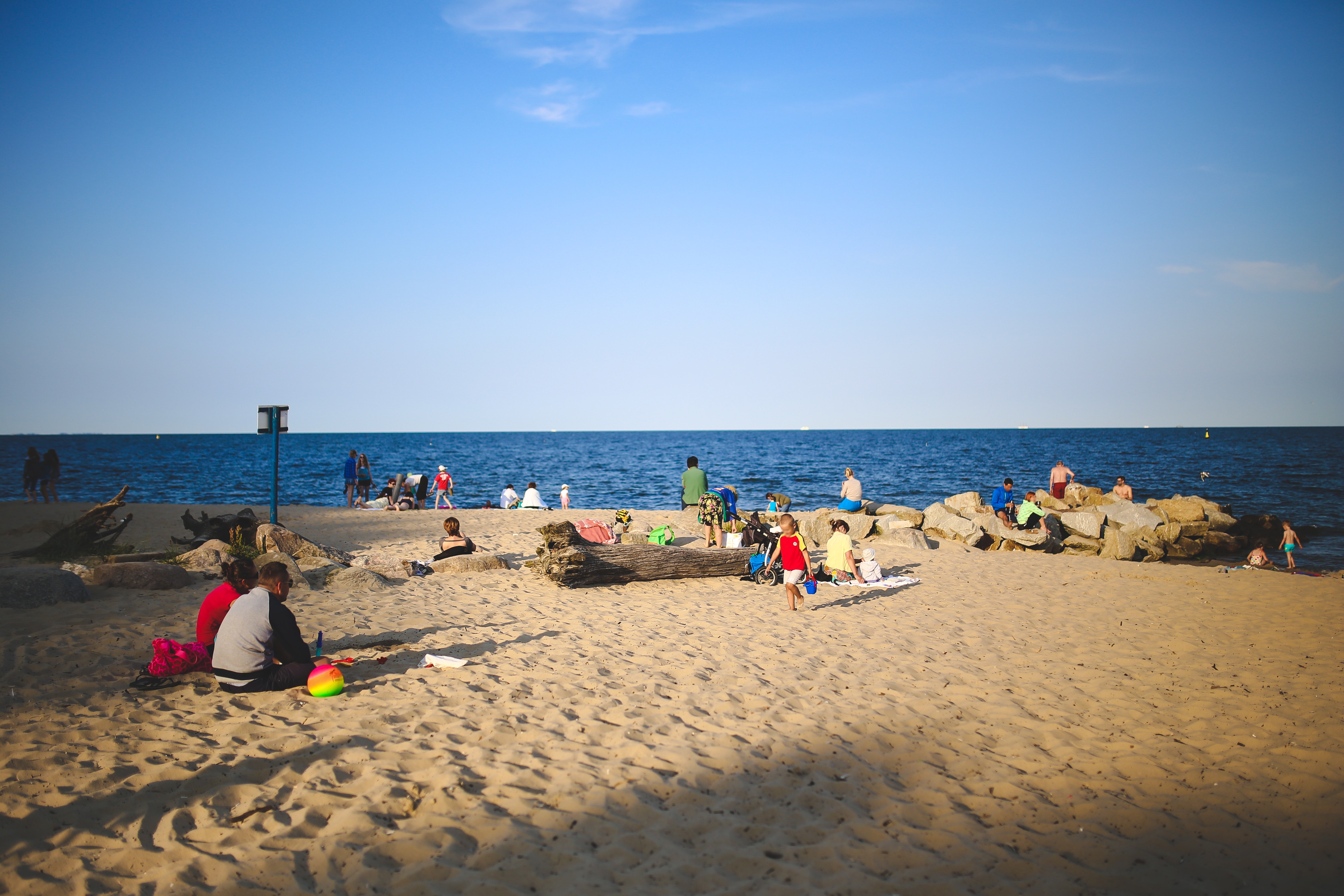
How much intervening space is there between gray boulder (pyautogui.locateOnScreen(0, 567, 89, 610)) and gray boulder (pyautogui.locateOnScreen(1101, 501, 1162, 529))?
2242 centimetres

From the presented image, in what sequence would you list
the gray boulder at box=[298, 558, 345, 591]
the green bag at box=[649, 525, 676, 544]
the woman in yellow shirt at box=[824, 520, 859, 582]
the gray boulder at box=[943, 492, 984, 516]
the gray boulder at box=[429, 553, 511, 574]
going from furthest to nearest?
1. the gray boulder at box=[943, 492, 984, 516]
2. the green bag at box=[649, 525, 676, 544]
3. the gray boulder at box=[429, 553, 511, 574]
4. the woman in yellow shirt at box=[824, 520, 859, 582]
5. the gray boulder at box=[298, 558, 345, 591]

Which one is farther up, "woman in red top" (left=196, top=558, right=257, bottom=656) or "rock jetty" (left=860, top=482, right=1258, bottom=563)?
"woman in red top" (left=196, top=558, right=257, bottom=656)

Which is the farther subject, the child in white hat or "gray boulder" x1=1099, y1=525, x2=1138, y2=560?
"gray boulder" x1=1099, y1=525, x2=1138, y2=560

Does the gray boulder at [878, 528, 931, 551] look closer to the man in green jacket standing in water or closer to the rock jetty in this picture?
the rock jetty

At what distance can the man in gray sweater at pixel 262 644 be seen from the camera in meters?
5.87

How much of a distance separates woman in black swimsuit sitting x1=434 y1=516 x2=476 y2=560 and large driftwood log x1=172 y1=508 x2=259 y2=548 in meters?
3.23

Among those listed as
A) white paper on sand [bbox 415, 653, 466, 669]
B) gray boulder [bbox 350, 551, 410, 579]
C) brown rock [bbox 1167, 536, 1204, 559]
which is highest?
white paper on sand [bbox 415, 653, 466, 669]

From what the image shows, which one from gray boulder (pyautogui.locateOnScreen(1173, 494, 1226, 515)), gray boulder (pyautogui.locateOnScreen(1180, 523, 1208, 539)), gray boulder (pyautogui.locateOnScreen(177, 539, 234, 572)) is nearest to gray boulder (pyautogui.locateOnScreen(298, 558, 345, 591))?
gray boulder (pyautogui.locateOnScreen(177, 539, 234, 572))

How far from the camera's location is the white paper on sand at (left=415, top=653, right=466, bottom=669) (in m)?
6.73

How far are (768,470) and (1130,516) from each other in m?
31.4

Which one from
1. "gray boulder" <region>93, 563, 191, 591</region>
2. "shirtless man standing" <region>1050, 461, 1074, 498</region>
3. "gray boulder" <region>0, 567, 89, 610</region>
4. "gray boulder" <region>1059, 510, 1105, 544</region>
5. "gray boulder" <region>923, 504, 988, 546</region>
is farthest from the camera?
"shirtless man standing" <region>1050, 461, 1074, 498</region>

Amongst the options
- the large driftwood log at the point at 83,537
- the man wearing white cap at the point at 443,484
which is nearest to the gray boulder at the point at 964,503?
the man wearing white cap at the point at 443,484

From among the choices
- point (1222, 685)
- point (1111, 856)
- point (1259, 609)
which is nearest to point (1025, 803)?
point (1111, 856)

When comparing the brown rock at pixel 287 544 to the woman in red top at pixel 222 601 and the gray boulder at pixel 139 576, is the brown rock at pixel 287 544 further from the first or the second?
the woman in red top at pixel 222 601
